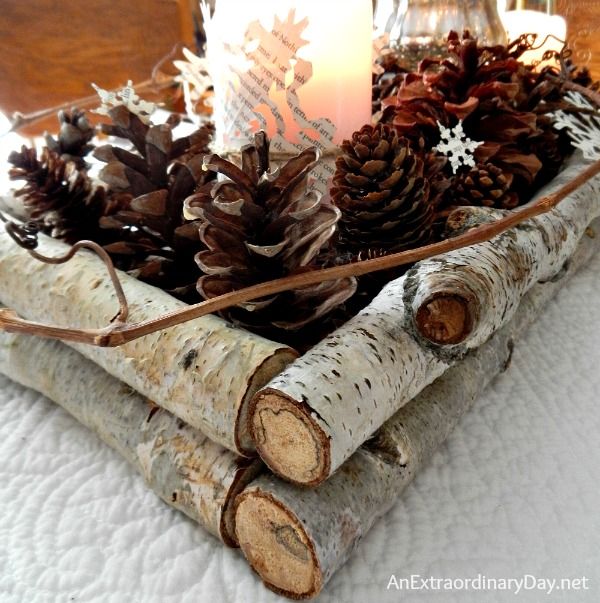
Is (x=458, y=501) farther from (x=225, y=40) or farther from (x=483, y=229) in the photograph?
(x=225, y=40)

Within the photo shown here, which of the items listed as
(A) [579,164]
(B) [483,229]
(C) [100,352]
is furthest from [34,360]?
(A) [579,164]

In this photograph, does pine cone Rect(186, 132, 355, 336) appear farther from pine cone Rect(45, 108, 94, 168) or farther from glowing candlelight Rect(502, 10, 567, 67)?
glowing candlelight Rect(502, 10, 567, 67)

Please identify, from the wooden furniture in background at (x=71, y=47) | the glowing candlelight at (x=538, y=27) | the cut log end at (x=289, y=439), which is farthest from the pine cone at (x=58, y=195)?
the wooden furniture in background at (x=71, y=47)

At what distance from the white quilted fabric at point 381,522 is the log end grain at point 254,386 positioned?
0.23ft

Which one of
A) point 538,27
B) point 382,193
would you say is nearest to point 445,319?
point 382,193

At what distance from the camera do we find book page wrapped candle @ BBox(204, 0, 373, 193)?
0.45 m

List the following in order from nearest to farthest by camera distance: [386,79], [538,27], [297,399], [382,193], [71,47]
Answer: [297,399] < [382,193] < [386,79] < [538,27] < [71,47]

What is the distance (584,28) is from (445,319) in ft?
2.66

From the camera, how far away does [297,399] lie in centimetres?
27

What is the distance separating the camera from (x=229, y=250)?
1.13 feet

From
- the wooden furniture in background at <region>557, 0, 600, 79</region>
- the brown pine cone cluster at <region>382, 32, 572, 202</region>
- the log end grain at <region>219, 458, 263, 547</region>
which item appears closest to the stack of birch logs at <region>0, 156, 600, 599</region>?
the log end grain at <region>219, 458, 263, 547</region>

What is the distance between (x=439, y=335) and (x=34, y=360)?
30cm

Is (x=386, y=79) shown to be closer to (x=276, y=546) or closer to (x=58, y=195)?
(x=58, y=195)

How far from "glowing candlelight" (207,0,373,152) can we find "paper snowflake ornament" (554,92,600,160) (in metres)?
0.18
